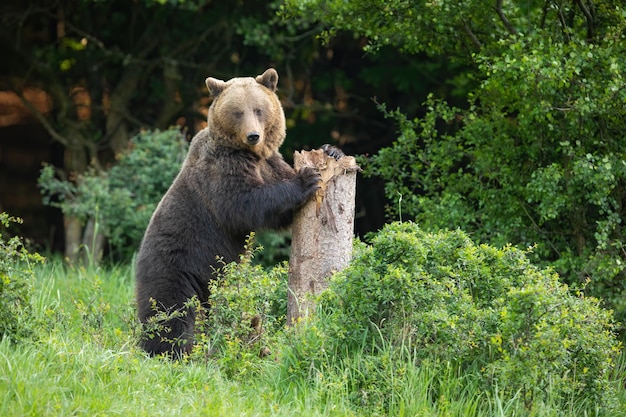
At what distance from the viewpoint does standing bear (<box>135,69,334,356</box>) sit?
6.24m

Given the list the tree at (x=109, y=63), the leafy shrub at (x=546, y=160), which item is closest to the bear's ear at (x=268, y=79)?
the leafy shrub at (x=546, y=160)

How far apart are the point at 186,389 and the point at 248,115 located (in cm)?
228

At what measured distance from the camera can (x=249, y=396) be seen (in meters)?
5.01

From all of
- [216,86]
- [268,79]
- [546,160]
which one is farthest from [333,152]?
[546,160]

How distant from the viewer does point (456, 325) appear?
16.7 feet

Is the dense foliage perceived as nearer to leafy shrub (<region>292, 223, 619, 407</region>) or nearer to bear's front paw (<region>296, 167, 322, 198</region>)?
bear's front paw (<region>296, 167, 322, 198</region>)

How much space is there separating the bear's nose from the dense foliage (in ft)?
12.4

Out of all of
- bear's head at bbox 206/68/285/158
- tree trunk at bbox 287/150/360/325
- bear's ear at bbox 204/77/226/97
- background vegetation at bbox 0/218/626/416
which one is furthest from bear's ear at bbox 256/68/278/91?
background vegetation at bbox 0/218/626/416

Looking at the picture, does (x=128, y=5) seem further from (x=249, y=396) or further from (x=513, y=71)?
(x=249, y=396)

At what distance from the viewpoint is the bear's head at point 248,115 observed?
6359 millimetres

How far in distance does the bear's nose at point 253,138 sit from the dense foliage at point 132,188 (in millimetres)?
3770

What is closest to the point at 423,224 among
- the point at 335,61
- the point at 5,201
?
the point at 335,61

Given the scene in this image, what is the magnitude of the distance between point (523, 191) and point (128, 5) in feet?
Result: 25.3

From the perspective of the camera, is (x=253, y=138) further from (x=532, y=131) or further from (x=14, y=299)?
(x=532, y=131)
